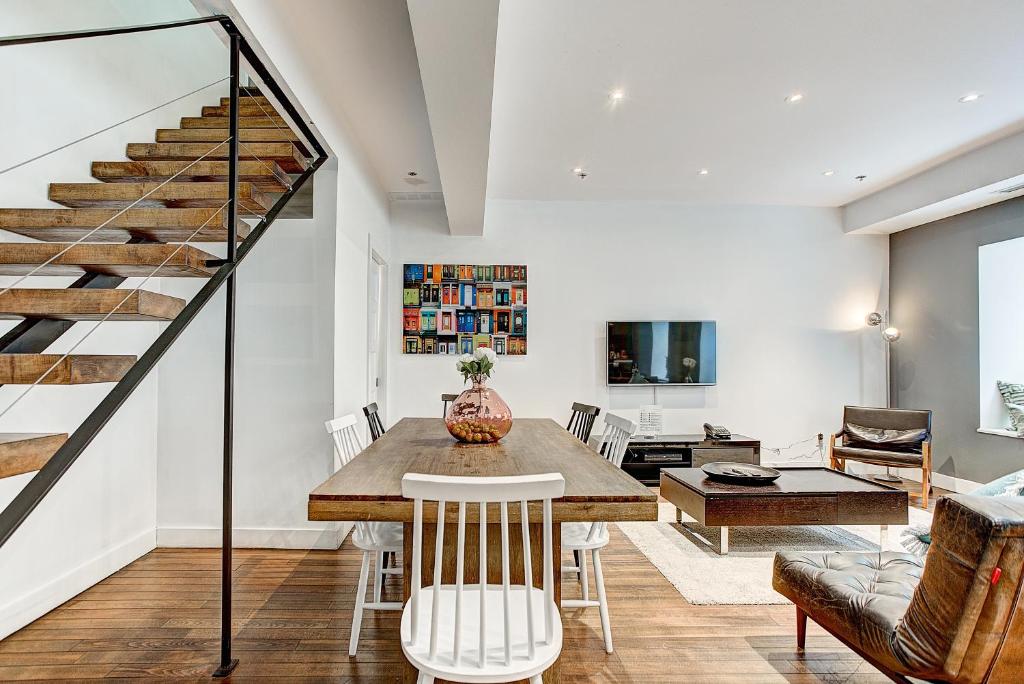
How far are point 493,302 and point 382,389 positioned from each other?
4.56 feet

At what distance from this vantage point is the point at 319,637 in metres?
2.48

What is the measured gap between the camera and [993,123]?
13.3ft

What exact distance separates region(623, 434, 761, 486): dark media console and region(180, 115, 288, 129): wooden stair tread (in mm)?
3933

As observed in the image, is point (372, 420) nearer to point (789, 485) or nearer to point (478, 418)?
point (478, 418)

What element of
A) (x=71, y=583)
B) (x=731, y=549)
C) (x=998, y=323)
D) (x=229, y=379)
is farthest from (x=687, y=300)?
(x=71, y=583)

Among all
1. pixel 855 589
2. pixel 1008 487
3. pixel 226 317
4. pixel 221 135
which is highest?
pixel 221 135

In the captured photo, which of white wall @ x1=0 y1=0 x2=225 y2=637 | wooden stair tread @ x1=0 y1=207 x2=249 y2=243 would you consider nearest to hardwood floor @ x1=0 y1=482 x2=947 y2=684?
white wall @ x1=0 y1=0 x2=225 y2=637

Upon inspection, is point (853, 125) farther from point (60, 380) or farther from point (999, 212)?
point (60, 380)

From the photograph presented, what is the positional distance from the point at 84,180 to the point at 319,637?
2.40m

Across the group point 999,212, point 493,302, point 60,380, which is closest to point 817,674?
point 60,380

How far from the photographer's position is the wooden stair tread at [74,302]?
1732 mm

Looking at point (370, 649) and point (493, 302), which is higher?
point (493, 302)

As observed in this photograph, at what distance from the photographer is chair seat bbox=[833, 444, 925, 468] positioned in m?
4.87

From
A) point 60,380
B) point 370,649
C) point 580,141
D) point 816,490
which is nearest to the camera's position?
point 60,380
